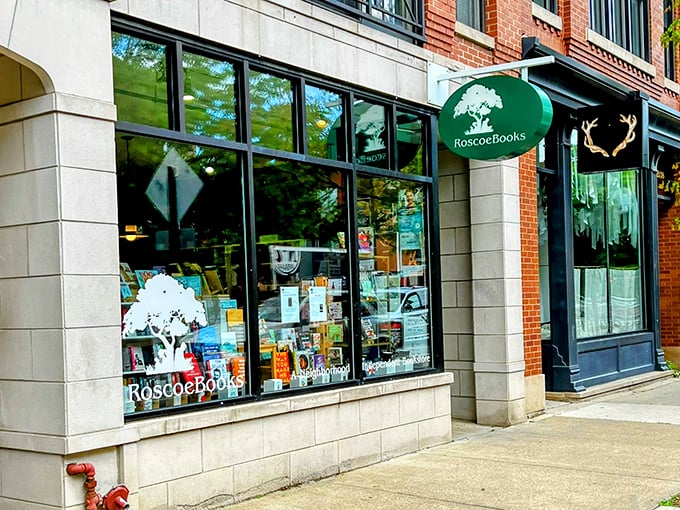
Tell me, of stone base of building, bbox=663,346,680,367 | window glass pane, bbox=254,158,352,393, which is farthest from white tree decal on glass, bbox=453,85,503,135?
stone base of building, bbox=663,346,680,367

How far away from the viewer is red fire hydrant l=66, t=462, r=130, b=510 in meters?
5.66

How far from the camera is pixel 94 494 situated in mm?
5703

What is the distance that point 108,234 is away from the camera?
603cm

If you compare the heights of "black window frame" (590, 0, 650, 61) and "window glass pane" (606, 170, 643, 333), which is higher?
"black window frame" (590, 0, 650, 61)

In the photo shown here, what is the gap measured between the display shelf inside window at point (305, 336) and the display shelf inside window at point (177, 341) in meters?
0.40

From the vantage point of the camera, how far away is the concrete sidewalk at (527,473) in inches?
273

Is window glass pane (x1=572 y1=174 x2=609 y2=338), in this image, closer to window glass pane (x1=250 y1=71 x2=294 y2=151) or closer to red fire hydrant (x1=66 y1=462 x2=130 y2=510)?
window glass pane (x1=250 y1=71 x2=294 y2=151)

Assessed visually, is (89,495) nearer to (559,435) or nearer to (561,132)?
(559,435)

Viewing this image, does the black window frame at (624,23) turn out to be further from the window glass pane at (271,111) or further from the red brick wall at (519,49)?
the window glass pane at (271,111)

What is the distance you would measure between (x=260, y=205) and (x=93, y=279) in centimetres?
211

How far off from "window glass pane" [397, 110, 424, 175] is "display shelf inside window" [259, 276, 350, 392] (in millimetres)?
1707

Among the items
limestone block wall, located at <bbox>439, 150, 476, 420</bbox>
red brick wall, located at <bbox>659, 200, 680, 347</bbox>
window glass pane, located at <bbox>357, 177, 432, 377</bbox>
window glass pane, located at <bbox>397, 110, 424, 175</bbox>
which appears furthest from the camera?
red brick wall, located at <bbox>659, 200, 680, 347</bbox>

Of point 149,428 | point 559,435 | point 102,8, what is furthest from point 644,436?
point 102,8

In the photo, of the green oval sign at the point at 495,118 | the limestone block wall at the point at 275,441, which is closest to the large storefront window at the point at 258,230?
the limestone block wall at the point at 275,441
